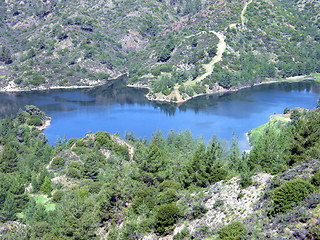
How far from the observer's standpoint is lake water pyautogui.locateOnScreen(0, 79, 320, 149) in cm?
14400

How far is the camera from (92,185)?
252 feet

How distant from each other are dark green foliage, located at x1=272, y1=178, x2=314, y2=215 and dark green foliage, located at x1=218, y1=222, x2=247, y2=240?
383 cm

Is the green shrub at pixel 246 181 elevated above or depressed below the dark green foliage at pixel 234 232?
above

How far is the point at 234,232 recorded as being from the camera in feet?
112

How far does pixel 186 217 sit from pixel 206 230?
215 inches

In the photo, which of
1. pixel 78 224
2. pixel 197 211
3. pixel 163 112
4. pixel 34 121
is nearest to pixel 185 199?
pixel 197 211

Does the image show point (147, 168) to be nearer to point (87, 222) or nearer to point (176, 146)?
point (87, 222)

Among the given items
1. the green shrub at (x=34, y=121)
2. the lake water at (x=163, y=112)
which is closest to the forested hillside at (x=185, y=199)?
the lake water at (x=163, y=112)

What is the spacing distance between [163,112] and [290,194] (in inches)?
5379

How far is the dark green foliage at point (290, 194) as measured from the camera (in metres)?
35.8

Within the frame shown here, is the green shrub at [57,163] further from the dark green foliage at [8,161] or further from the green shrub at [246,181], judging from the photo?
the green shrub at [246,181]

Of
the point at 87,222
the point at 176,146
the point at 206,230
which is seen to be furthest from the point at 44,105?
the point at 206,230

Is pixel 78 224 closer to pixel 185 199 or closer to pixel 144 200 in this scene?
pixel 144 200

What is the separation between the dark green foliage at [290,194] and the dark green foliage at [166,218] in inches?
447
